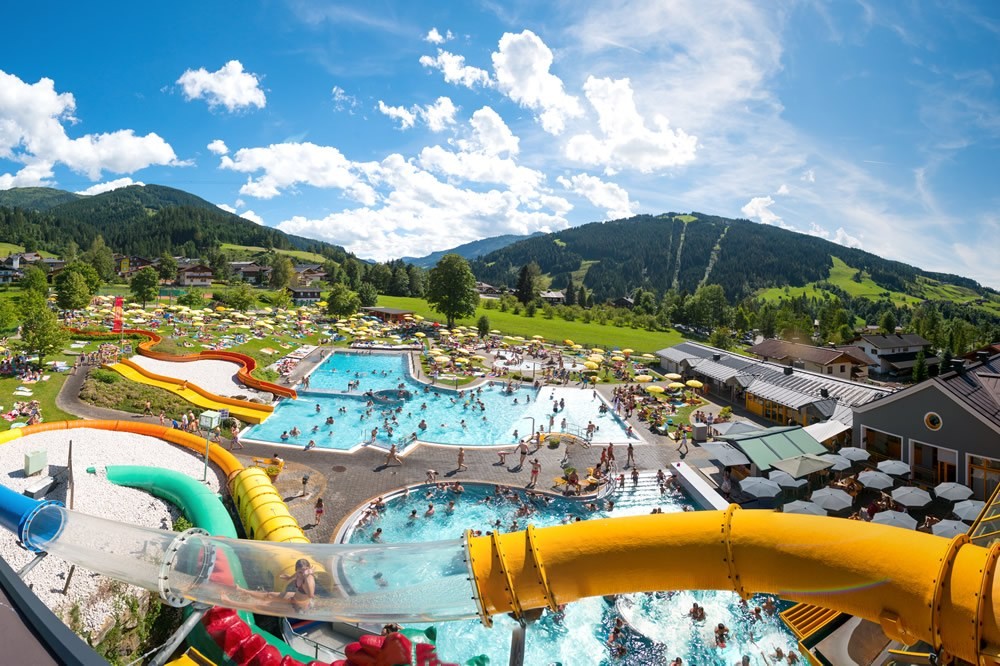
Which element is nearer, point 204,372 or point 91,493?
point 91,493

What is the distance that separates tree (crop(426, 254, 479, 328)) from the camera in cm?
6694

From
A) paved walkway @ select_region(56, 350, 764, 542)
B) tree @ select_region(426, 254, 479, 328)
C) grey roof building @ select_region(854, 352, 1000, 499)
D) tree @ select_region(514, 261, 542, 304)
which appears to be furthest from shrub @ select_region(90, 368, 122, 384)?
tree @ select_region(514, 261, 542, 304)

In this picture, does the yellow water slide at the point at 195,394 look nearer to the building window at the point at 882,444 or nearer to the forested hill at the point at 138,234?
the building window at the point at 882,444

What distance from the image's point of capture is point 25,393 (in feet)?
90.0

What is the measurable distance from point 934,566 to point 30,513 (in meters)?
9.64

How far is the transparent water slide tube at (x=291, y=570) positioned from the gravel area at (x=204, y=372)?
103 ft

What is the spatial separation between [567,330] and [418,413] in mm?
52129

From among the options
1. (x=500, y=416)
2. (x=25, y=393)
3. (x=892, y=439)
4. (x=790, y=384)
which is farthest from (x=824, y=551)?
(x=25, y=393)

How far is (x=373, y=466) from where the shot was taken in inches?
865

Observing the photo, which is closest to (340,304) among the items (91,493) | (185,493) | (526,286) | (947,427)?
(526,286)

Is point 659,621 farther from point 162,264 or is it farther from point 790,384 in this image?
point 162,264

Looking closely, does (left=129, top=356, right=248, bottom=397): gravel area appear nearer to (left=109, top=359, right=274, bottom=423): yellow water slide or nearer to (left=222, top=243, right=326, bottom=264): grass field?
(left=109, top=359, right=274, bottom=423): yellow water slide

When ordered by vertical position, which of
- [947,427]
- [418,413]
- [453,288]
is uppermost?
[453,288]

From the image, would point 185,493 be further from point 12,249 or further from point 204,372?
point 12,249
